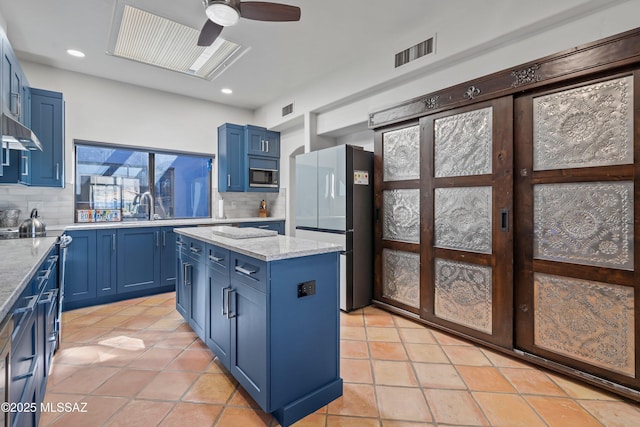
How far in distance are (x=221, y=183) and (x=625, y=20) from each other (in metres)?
4.96

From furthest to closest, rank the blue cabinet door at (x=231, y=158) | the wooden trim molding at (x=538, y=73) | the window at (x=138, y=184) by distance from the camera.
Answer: the blue cabinet door at (x=231, y=158)
the window at (x=138, y=184)
the wooden trim molding at (x=538, y=73)

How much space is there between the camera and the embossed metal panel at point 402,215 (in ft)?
10.2

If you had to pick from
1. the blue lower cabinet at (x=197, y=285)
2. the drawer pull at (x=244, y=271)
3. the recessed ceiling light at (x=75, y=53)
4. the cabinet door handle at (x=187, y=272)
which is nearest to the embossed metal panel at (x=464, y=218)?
the drawer pull at (x=244, y=271)

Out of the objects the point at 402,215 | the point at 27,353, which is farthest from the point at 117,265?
the point at 402,215

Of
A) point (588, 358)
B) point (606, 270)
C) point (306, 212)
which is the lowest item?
point (588, 358)

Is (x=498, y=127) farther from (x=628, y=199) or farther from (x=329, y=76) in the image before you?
(x=329, y=76)

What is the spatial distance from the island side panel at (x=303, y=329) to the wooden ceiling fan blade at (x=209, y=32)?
206 cm

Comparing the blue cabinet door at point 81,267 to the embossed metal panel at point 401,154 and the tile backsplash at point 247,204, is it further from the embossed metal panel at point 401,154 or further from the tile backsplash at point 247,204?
the embossed metal panel at point 401,154

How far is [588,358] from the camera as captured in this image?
2.02 m

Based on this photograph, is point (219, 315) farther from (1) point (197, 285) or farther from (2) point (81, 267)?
(2) point (81, 267)

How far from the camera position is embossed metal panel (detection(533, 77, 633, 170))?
189 cm

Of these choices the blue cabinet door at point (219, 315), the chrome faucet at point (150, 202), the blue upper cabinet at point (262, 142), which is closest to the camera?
the blue cabinet door at point (219, 315)

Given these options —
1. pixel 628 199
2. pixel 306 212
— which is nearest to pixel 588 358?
pixel 628 199

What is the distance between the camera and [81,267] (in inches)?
139
